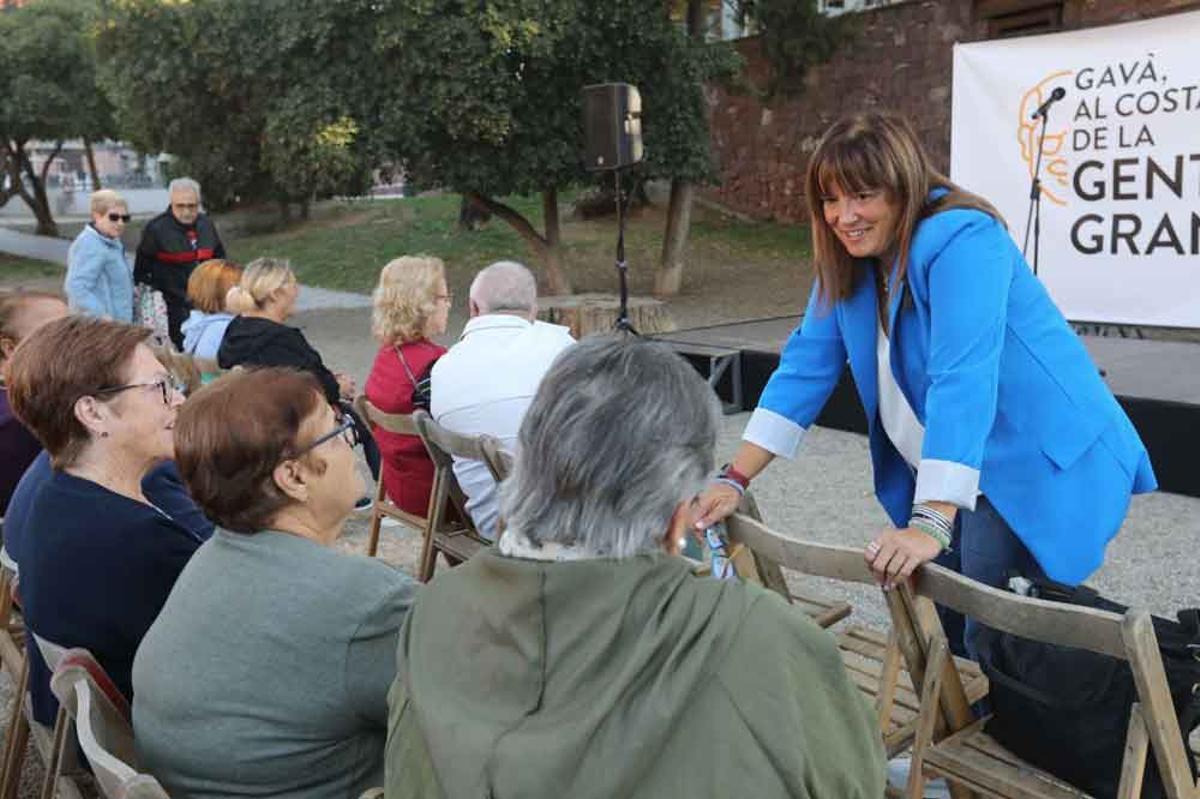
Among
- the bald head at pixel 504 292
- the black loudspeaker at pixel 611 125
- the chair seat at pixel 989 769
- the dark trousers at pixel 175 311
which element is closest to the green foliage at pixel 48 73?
the black loudspeaker at pixel 611 125

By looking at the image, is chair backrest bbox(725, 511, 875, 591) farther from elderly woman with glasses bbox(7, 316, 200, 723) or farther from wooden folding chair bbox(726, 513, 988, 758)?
elderly woman with glasses bbox(7, 316, 200, 723)

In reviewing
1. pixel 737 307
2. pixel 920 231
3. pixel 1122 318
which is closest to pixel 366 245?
pixel 737 307

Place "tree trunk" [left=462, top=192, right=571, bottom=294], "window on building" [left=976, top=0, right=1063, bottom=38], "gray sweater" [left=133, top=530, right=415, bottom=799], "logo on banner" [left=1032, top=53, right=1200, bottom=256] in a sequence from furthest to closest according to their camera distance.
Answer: "window on building" [left=976, top=0, right=1063, bottom=38]
"tree trunk" [left=462, top=192, right=571, bottom=294]
"logo on banner" [left=1032, top=53, right=1200, bottom=256]
"gray sweater" [left=133, top=530, right=415, bottom=799]

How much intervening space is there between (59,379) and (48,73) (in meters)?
20.3

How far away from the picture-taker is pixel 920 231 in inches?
76.8

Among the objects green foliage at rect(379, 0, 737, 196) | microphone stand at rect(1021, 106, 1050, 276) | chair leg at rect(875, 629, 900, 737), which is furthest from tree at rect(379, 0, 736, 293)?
chair leg at rect(875, 629, 900, 737)

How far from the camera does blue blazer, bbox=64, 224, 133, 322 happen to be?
20.7 ft

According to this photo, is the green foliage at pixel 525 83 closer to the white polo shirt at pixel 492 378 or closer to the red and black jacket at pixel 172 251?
the red and black jacket at pixel 172 251

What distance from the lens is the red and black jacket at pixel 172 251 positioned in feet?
21.9

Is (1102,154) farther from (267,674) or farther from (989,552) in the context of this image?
(267,674)

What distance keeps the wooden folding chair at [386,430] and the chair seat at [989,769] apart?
1.84 meters

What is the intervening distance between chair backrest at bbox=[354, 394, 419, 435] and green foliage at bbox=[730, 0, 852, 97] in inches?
446

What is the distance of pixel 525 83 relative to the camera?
10312mm

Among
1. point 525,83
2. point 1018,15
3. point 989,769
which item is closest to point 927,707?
point 989,769
